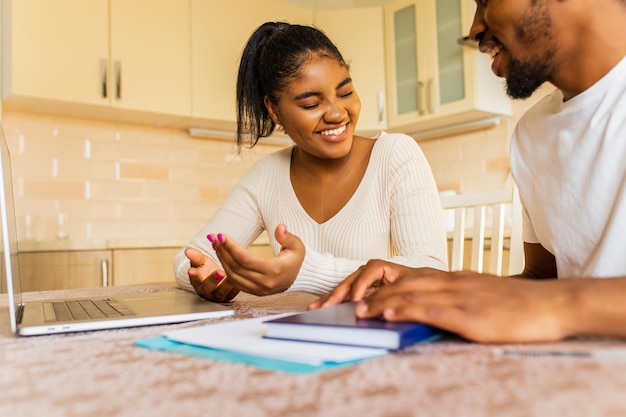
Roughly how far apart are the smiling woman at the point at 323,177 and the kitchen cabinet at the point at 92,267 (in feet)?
3.95

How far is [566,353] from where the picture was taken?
1.55ft

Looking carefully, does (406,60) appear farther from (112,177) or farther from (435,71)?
(112,177)

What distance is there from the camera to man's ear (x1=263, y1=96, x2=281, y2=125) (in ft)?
5.38

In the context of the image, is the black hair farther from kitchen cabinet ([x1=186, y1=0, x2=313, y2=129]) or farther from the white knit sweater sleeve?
kitchen cabinet ([x1=186, y1=0, x2=313, y2=129])

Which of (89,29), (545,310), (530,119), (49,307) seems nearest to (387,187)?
(530,119)

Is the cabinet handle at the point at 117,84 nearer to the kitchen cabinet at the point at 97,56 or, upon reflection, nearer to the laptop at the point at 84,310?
the kitchen cabinet at the point at 97,56

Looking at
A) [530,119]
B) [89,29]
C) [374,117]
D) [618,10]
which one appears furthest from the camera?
[374,117]

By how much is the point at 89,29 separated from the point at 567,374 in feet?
9.02

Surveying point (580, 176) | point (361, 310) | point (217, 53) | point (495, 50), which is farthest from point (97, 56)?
point (361, 310)

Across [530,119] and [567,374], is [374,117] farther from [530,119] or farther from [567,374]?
[567,374]

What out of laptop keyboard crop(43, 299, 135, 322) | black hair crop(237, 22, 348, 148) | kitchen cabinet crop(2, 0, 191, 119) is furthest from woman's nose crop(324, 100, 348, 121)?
kitchen cabinet crop(2, 0, 191, 119)

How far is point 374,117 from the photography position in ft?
11.4

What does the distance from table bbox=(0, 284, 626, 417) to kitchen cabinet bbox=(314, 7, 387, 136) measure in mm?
2986

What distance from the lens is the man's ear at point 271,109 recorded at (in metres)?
1.64
